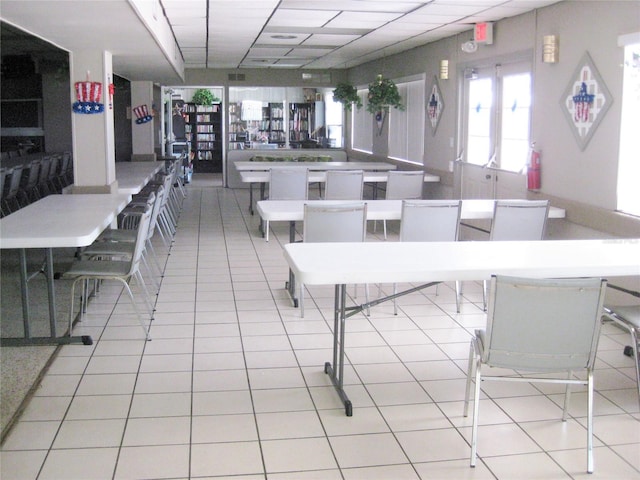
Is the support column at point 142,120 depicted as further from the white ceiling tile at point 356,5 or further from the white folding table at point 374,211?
the white folding table at point 374,211

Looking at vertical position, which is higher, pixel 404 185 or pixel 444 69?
pixel 444 69

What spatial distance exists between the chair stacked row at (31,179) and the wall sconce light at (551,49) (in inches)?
214

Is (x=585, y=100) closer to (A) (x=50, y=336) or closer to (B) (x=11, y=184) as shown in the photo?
(A) (x=50, y=336)

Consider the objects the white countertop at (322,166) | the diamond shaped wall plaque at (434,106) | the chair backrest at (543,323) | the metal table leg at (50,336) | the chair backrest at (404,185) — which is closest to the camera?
the chair backrest at (543,323)

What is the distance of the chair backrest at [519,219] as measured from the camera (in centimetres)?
539

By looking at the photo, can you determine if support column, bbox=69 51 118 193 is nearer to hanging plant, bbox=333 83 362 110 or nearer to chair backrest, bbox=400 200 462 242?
chair backrest, bbox=400 200 462 242

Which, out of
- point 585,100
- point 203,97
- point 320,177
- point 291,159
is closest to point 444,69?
point 320,177

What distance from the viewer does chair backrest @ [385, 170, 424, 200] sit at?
8.20m

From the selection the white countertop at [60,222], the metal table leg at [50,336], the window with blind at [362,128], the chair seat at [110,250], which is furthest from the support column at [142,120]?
the metal table leg at [50,336]

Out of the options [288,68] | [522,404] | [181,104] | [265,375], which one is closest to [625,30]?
[522,404]

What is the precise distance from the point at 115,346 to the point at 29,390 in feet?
2.60

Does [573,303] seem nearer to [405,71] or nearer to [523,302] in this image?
[523,302]

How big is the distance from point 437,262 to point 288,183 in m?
4.98

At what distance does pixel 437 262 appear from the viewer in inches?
138
